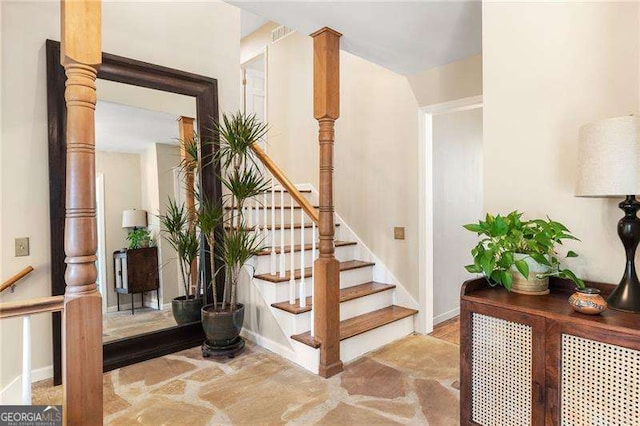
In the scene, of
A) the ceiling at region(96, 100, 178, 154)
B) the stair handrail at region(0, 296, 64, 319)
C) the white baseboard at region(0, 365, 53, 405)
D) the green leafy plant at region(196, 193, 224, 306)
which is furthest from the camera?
the green leafy plant at region(196, 193, 224, 306)

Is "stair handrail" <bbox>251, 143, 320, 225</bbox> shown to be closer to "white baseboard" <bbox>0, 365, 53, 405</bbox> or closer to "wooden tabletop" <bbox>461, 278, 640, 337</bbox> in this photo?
"wooden tabletop" <bbox>461, 278, 640, 337</bbox>

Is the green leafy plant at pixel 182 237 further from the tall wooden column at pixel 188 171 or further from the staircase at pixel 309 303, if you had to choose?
the staircase at pixel 309 303

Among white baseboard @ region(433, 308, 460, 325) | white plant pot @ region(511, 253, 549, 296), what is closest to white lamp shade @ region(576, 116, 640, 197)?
white plant pot @ region(511, 253, 549, 296)

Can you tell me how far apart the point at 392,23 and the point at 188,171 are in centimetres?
200

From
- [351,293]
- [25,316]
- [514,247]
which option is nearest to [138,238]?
[25,316]

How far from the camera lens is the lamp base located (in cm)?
135

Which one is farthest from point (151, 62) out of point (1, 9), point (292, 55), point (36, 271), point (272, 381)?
point (272, 381)

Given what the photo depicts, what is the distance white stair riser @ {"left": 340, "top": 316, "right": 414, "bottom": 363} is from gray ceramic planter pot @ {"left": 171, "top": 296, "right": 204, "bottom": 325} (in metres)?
1.30

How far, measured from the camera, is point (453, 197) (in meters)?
3.97

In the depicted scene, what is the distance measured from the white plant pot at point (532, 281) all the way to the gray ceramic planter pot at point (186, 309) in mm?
2505

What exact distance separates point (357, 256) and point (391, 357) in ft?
4.28

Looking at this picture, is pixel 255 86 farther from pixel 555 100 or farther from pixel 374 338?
pixel 555 100

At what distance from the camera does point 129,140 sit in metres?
2.90

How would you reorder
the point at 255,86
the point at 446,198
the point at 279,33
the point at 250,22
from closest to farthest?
the point at 446,198, the point at 279,33, the point at 250,22, the point at 255,86
